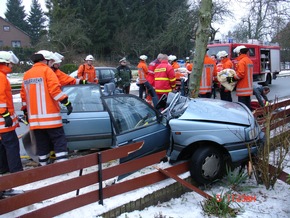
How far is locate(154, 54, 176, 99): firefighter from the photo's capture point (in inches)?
297

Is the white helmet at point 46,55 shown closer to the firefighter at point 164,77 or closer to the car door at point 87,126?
the car door at point 87,126

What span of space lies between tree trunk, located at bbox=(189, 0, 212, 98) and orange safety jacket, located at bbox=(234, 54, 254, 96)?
0.96m

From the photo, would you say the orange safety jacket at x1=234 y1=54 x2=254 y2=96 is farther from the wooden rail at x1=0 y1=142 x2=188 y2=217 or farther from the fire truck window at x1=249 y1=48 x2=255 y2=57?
the fire truck window at x1=249 y1=48 x2=255 y2=57

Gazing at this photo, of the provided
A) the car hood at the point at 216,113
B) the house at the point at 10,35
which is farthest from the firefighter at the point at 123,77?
the house at the point at 10,35

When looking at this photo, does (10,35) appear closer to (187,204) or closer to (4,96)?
(4,96)

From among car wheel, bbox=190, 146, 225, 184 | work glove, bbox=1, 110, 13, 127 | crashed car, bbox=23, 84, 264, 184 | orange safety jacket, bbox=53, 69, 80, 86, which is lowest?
car wheel, bbox=190, 146, 225, 184

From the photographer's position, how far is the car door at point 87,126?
16.1ft

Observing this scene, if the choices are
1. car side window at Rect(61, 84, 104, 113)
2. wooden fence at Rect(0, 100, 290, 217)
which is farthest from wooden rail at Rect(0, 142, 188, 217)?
car side window at Rect(61, 84, 104, 113)

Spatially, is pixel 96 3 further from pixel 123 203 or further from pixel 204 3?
pixel 123 203

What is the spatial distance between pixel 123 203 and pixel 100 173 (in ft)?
1.38

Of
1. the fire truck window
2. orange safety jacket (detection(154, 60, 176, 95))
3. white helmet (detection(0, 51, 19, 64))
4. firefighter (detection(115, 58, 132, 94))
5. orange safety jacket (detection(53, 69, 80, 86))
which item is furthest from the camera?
the fire truck window

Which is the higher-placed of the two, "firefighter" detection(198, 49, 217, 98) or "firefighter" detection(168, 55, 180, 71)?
"firefighter" detection(168, 55, 180, 71)

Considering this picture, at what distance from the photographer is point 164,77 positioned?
762 centimetres

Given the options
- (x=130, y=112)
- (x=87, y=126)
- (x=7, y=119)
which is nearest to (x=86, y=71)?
(x=87, y=126)
